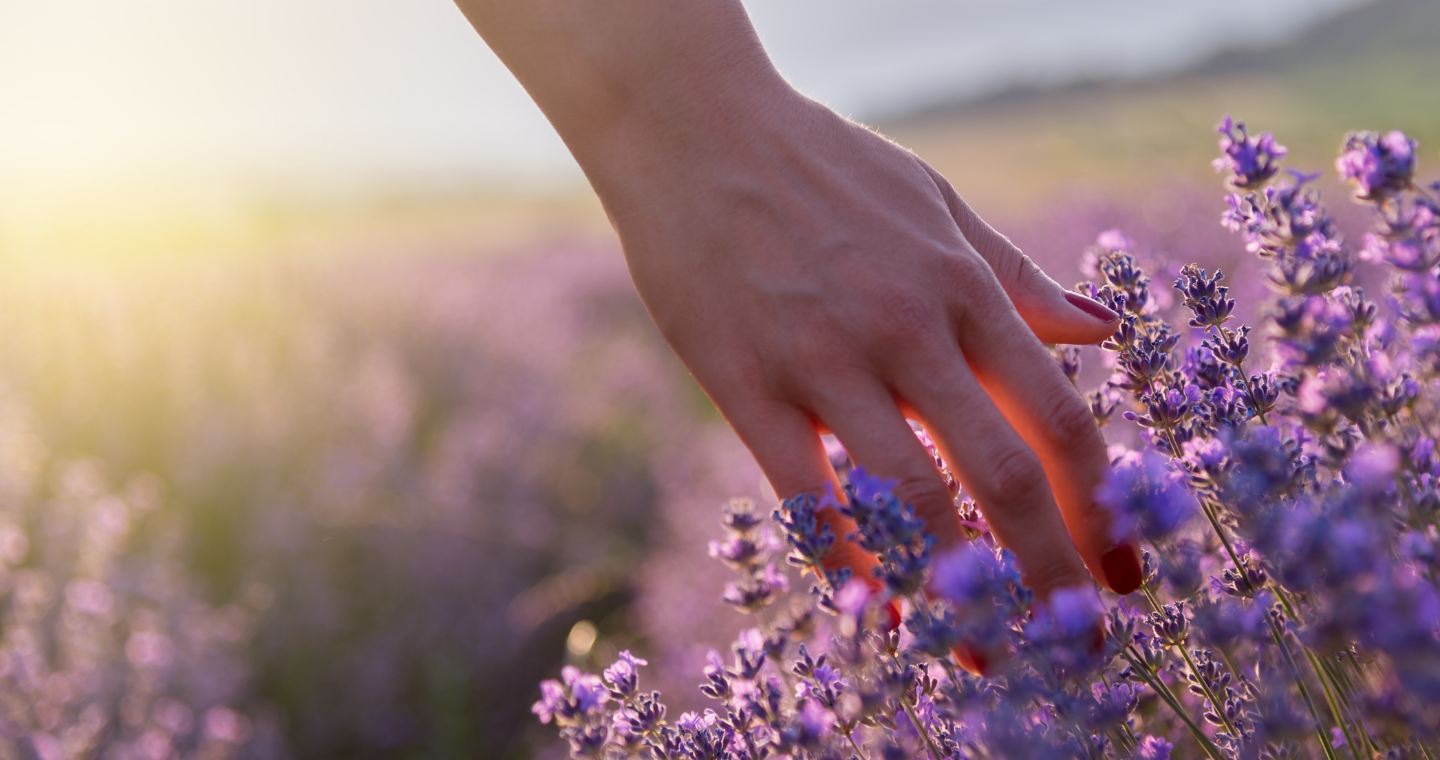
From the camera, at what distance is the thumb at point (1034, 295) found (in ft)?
4.31

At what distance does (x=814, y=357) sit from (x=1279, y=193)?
0.61 m

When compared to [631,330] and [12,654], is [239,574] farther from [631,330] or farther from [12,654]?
[631,330]

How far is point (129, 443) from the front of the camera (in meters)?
4.63

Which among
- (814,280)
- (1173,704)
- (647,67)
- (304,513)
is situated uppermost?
(647,67)

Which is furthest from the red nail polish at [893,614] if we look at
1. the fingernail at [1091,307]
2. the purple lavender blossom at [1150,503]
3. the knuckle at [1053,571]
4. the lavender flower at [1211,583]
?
the fingernail at [1091,307]

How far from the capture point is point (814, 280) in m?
1.33

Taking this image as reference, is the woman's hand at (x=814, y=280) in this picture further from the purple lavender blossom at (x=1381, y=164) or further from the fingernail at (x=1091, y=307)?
the purple lavender blossom at (x=1381, y=164)

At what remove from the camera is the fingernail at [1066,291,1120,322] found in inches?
51.3

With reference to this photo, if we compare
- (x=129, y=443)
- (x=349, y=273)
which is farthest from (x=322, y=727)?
(x=349, y=273)

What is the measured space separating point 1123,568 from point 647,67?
3.37ft

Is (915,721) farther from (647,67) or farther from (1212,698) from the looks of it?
(647,67)

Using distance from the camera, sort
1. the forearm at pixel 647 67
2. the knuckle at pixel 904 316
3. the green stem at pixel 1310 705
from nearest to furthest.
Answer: the green stem at pixel 1310 705 < the knuckle at pixel 904 316 < the forearm at pixel 647 67

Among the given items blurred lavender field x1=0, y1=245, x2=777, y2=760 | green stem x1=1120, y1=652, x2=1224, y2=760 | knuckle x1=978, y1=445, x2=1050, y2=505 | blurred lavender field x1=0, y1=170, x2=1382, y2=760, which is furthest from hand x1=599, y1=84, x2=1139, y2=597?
blurred lavender field x1=0, y1=245, x2=777, y2=760

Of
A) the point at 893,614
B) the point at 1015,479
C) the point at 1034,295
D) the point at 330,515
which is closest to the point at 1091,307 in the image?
the point at 1034,295
